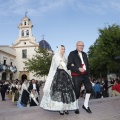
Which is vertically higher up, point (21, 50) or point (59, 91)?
point (21, 50)

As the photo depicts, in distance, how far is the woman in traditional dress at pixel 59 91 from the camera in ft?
20.6

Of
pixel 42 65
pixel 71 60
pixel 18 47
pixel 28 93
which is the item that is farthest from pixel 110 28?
pixel 18 47

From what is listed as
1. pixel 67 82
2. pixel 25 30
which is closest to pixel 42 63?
pixel 25 30

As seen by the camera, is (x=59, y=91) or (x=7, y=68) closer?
(x=59, y=91)

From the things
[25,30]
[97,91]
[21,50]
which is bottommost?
[97,91]

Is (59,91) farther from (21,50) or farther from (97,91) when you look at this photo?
(21,50)

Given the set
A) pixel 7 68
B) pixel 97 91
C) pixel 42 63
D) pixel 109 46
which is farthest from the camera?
pixel 7 68

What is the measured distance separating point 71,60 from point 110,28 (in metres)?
28.6

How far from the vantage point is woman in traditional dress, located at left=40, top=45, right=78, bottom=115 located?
6.28 meters

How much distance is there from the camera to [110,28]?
3400cm

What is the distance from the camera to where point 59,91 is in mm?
6340

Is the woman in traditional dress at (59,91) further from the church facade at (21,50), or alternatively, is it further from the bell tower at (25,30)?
the bell tower at (25,30)

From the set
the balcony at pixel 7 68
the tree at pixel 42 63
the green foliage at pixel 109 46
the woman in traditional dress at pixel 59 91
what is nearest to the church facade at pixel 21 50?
the balcony at pixel 7 68

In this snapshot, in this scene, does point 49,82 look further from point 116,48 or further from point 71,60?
point 116,48
